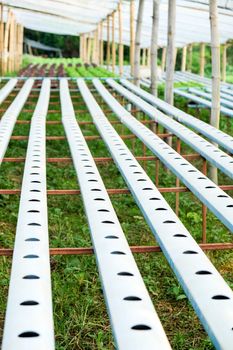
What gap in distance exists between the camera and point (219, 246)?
306 cm

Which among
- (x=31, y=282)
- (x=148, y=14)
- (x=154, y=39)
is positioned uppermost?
(x=148, y=14)

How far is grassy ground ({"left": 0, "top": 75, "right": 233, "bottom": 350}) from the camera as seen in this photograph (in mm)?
3469

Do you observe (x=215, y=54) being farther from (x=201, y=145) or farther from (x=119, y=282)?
(x=119, y=282)

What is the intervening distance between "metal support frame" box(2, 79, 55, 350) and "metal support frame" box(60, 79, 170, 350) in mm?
208

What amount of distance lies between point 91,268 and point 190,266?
208 cm

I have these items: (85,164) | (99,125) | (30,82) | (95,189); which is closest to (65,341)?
(95,189)

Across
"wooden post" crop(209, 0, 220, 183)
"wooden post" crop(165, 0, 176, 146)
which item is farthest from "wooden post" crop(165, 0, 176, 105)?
"wooden post" crop(209, 0, 220, 183)

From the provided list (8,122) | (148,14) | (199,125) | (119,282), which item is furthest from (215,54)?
(148,14)

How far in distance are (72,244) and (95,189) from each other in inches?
47.0

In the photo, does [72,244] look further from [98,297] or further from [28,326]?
[28,326]

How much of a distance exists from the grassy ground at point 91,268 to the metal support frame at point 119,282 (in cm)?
66

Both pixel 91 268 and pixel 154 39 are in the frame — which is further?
pixel 154 39

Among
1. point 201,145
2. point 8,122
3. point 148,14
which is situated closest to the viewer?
point 201,145

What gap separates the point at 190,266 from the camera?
243cm
